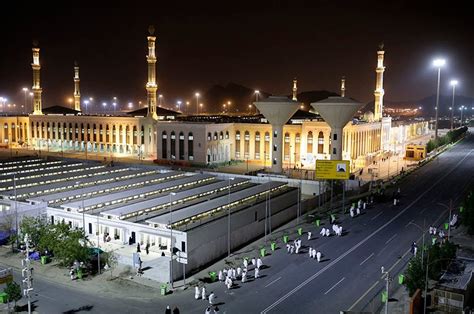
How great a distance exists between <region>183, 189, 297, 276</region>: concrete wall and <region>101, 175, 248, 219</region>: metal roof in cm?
787

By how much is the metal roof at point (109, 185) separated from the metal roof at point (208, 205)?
13971 mm

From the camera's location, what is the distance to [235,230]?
45094 mm

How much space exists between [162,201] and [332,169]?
870 inches

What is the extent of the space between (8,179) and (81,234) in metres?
30.7

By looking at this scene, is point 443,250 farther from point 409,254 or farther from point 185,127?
point 185,127

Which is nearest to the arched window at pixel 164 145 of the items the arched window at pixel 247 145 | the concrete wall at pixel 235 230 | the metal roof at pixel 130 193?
the arched window at pixel 247 145

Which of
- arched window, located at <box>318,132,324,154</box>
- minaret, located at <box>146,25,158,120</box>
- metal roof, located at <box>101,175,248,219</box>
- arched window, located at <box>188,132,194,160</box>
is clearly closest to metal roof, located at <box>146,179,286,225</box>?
metal roof, located at <box>101,175,248,219</box>

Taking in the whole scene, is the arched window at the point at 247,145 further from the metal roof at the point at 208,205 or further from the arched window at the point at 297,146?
the metal roof at the point at 208,205

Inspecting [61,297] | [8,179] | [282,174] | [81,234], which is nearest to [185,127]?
[282,174]

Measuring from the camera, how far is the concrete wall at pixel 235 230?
39.5 metres

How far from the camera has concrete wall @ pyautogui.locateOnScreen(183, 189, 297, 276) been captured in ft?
130

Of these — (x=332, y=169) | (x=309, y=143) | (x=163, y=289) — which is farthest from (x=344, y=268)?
(x=309, y=143)

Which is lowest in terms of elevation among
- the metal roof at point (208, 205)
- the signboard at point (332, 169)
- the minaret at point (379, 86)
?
the metal roof at point (208, 205)

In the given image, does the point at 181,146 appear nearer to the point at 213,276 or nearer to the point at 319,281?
the point at 213,276
